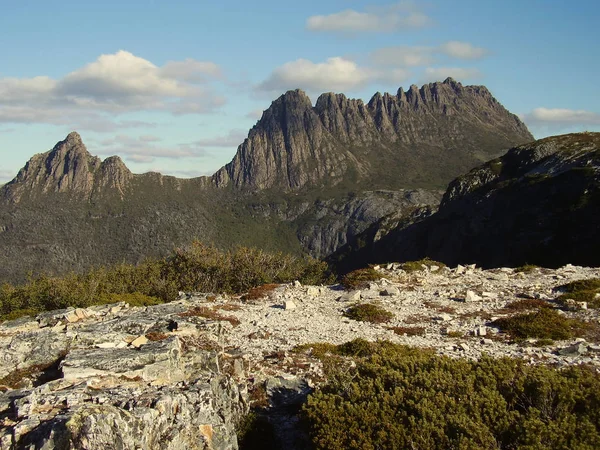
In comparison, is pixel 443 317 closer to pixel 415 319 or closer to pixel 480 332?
A: pixel 415 319

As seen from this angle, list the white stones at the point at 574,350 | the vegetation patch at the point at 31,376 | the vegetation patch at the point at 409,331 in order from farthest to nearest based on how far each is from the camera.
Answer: the vegetation patch at the point at 409,331, the white stones at the point at 574,350, the vegetation patch at the point at 31,376

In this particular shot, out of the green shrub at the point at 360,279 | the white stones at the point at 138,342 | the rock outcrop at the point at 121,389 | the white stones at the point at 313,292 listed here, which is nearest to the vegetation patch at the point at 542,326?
the green shrub at the point at 360,279

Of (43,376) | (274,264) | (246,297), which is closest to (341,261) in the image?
(274,264)

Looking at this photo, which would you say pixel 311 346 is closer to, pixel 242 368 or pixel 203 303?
pixel 242 368

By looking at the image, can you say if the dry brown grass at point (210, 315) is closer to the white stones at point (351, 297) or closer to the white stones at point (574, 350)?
the white stones at point (351, 297)

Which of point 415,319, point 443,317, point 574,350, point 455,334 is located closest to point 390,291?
point 415,319

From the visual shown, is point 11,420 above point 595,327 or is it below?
above

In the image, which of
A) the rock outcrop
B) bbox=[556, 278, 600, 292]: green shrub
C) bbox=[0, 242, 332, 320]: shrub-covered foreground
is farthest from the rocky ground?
bbox=[0, 242, 332, 320]: shrub-covered foreground
